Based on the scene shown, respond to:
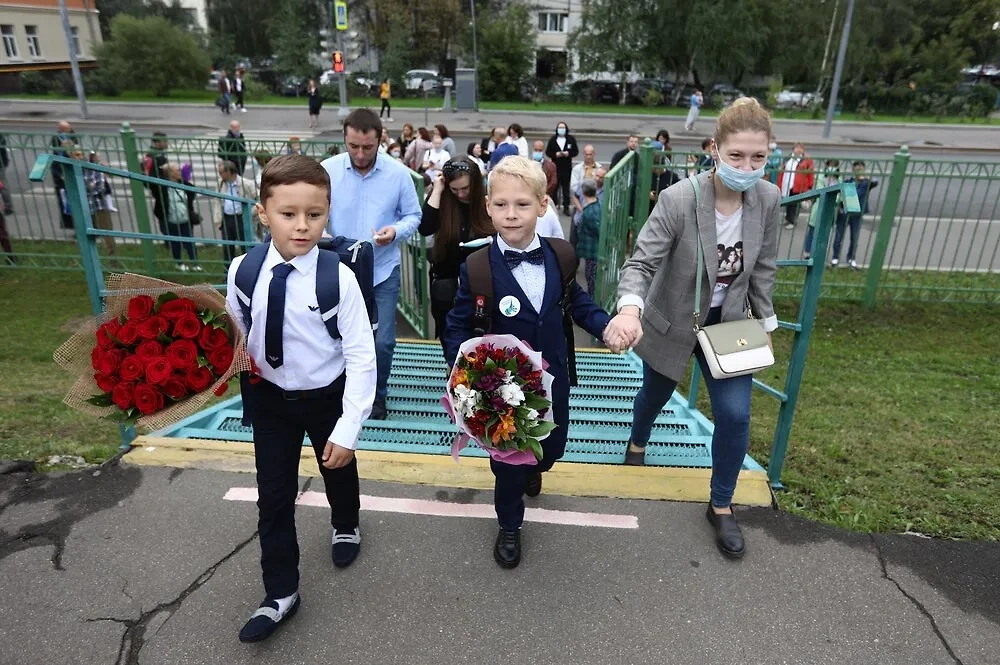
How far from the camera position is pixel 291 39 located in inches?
1606

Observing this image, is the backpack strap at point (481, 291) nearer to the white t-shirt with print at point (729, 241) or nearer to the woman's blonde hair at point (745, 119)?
the white t-shirt with print at point (729, 241)

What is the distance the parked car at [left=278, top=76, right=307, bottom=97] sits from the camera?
130 ft

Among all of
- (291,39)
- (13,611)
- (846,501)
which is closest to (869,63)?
(291,39)

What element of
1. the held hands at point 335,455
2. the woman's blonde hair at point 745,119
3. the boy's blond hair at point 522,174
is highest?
the woman's blonde hair at point 745,119

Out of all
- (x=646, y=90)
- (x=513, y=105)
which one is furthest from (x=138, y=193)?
(x=646, y=90)

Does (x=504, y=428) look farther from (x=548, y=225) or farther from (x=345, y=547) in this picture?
(x=548, y=225)

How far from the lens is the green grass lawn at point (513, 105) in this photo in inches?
1337

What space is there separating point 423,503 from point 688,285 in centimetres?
163

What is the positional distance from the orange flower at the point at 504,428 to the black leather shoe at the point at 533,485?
85 centimetres

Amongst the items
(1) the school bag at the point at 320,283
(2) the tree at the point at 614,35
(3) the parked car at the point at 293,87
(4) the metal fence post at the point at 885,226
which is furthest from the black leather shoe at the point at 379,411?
(3) the parked car at the point at 293,87

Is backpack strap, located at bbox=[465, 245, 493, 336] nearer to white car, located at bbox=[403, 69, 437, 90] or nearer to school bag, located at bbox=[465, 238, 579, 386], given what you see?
school bag, located at bbox=[465, 238, 579, 386]

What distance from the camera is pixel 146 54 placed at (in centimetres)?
3466

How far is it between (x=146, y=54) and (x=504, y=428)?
40.2 meters

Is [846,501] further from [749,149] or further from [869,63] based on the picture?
[869,63]
